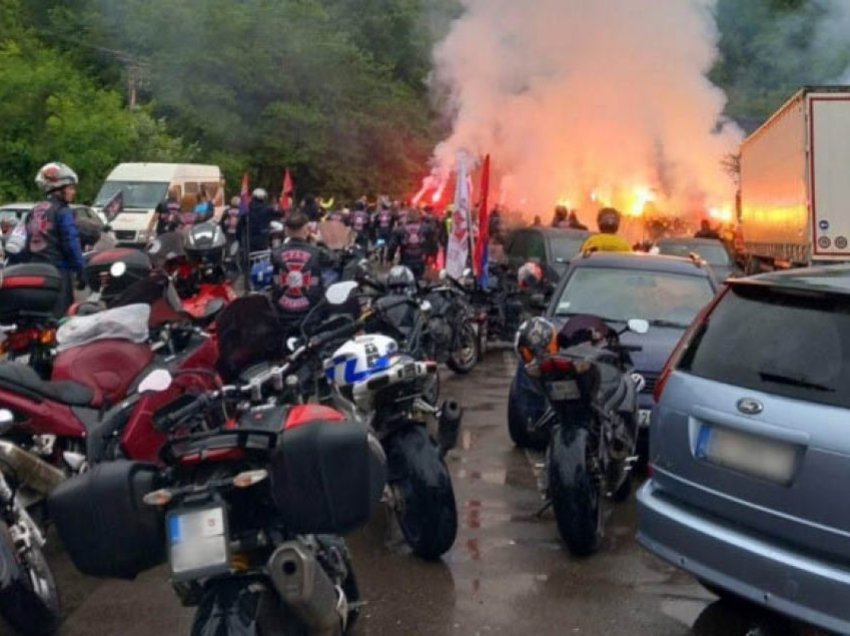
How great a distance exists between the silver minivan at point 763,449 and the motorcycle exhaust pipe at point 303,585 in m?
1.66

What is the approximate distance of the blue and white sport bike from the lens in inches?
233

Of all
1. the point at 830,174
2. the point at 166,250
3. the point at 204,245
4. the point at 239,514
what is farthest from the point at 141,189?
the point at 239,514

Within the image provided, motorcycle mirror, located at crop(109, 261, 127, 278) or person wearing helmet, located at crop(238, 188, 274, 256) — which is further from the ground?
person wearing helmet, located at crop(238, 188, 274, 256)

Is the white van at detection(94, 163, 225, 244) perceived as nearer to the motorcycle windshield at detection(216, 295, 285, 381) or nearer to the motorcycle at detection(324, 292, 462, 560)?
the motorcycle at detection(324, 292, 462, 560)

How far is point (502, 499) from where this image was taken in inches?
306

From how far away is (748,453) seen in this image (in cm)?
478

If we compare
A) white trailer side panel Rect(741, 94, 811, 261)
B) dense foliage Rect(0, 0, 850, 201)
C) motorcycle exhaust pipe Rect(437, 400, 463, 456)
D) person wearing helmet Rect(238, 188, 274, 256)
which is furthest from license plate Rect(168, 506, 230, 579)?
dense foliage Rect(0, 0, 850, 201)

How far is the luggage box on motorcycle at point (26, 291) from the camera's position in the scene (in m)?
7.25

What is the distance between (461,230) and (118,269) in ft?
24.3

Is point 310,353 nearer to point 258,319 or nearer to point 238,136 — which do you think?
point 258,319

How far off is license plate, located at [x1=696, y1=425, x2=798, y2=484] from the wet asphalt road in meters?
0.87

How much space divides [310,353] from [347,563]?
112 centimetres

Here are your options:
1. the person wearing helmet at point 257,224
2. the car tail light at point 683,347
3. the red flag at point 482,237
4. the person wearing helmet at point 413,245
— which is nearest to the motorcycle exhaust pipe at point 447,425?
the car tail light at point 683,347

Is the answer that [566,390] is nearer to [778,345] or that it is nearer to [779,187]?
[778,345]
